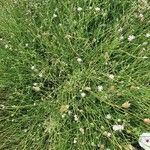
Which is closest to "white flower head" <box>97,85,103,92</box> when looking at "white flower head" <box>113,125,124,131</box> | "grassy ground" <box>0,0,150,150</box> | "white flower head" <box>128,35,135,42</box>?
"grassy ground" <box>0,0,150,150</box>

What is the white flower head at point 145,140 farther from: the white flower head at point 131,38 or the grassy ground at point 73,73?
the white flower head at point 131,38

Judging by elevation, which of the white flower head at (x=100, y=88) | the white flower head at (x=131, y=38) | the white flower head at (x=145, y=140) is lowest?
the white flower head at (x=145, y=140)

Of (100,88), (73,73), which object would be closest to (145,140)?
(100,88)

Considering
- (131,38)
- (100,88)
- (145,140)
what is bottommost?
(145,140)

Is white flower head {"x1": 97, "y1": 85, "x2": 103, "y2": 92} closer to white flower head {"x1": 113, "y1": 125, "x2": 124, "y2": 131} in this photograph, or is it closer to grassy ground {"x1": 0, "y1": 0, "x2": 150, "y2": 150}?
grassy ground {"x1": 0, "y1": 0, "x2": 150, "y2": 150}

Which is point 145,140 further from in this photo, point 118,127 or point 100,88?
point 100,88

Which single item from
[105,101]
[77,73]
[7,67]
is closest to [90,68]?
[77,73]

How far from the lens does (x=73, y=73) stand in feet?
9.21

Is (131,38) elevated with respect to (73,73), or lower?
elevated

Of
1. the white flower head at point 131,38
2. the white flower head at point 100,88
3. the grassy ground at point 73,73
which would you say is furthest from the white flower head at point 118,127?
the white flower head at point 131,38

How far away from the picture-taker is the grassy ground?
2658 mm

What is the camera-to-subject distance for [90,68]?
280cm

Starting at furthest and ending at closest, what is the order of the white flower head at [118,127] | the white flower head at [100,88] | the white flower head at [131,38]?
the white flower head at [131,38] → the white flower head at [100,88] → the white flower head at [118,127]

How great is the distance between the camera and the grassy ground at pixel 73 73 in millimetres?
2658
